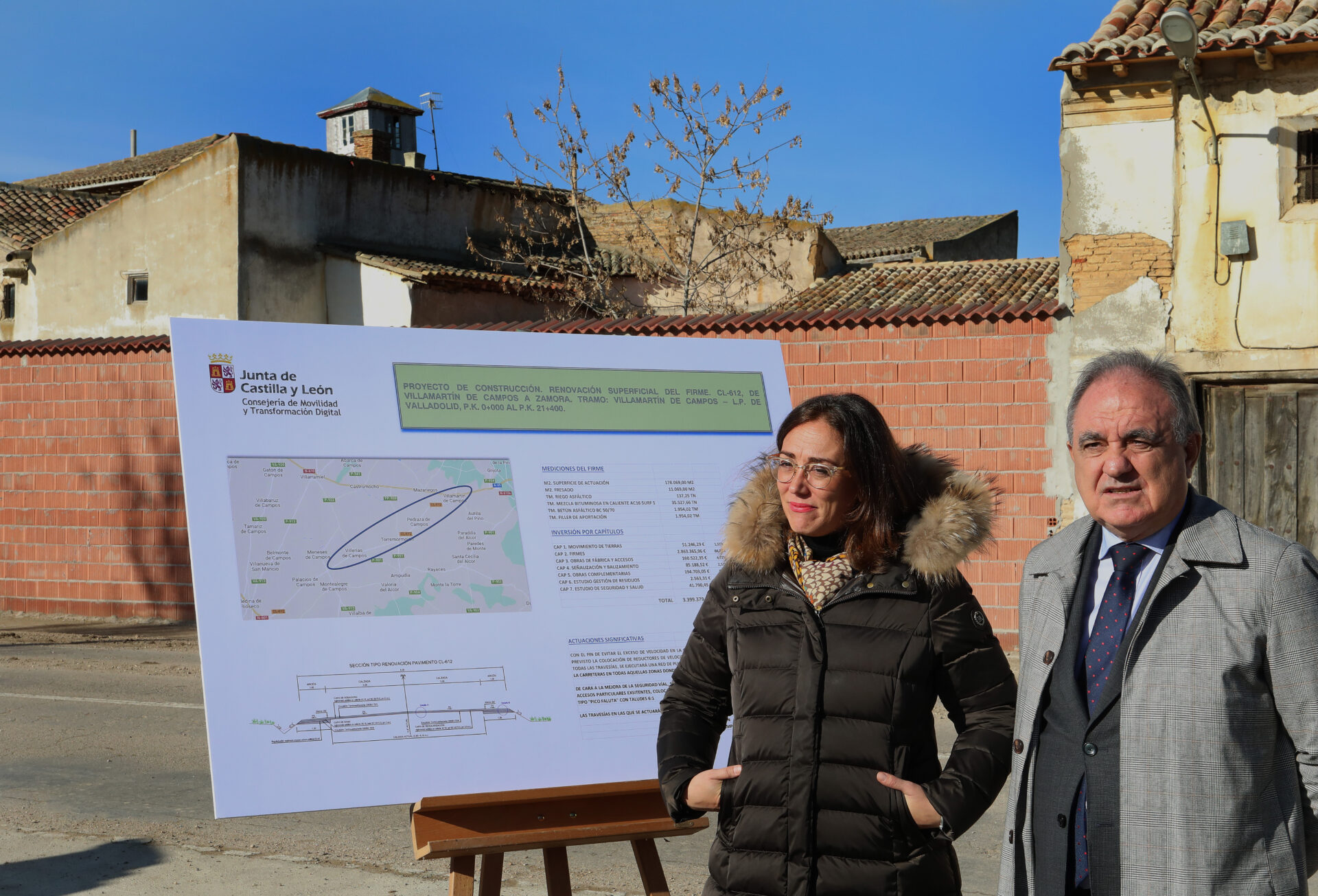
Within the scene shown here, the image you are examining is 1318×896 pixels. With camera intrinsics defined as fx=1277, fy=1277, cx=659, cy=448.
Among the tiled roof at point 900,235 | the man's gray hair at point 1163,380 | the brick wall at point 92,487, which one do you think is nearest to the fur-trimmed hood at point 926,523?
the man's gray hair at point 1163,380

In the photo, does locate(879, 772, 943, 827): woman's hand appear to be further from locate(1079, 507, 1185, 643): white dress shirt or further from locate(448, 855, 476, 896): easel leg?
locate(448, 855, 476, 896): easel leg

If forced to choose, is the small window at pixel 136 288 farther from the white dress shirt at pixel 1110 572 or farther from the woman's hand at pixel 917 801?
the white dress shirt at pixel 1110 572

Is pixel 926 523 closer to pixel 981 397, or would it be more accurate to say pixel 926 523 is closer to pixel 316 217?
pixel 981 397

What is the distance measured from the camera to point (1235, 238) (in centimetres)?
1011

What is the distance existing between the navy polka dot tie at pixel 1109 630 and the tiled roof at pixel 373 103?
50.0 m

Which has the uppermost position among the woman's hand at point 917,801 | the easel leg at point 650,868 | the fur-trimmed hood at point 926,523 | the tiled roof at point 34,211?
the tiled roof at point 34,211

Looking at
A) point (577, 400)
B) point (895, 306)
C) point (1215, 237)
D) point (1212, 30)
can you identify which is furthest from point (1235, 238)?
point (577, 400)

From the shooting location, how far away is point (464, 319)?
2212 centimetres

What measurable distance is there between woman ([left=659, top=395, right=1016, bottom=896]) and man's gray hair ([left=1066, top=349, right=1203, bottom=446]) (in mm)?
417

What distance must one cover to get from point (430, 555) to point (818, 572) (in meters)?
1.09

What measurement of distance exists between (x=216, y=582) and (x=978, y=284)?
69.6 feet

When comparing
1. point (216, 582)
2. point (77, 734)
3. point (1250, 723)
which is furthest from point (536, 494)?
point (77, 734)

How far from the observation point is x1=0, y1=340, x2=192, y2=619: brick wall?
A: 1309cm

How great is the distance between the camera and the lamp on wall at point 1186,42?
9023 mm
